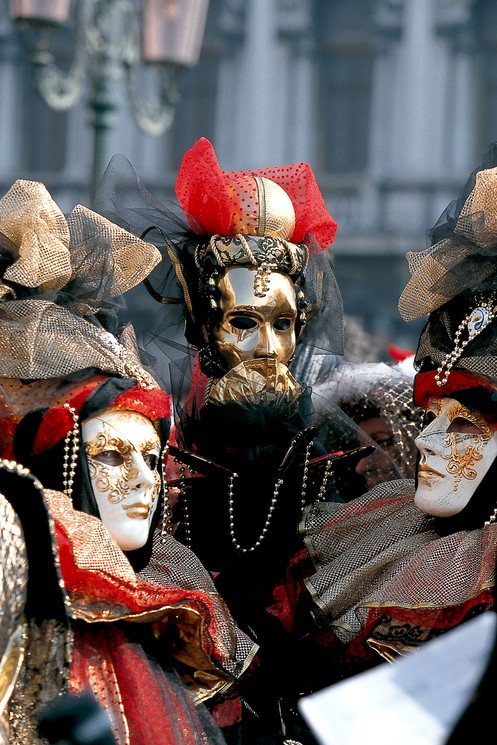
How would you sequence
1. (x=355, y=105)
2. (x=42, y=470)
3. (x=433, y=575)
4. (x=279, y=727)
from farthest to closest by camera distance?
(x=355, y=105), (x=279, y=727), (x=433, y=575), (x=42, y=470)

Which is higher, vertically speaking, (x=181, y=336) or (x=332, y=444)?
(x=181, y=336)

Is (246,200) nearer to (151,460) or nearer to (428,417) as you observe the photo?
(428,417)

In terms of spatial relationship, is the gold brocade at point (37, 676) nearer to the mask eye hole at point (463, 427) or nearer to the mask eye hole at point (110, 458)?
the mask eye hole at point (110, 458)

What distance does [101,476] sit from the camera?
2584 millimetres

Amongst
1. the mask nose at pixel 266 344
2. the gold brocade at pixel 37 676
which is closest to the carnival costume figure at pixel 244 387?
the mask nose at pixel 266 344

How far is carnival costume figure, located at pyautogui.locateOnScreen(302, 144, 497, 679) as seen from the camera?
2.72 metres

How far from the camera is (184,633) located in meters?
2.61

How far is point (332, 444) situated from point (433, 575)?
904 mm

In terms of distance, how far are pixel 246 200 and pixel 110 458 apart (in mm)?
862

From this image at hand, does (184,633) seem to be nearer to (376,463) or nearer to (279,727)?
(279,727)

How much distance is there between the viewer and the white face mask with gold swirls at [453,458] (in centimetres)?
276

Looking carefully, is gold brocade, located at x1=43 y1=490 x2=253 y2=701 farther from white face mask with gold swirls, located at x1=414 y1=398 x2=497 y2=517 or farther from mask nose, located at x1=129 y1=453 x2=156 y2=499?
white face mask with gold swirls, located at x1=414 y1=398 x2=497 y2=517

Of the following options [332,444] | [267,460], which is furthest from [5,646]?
[332,444]

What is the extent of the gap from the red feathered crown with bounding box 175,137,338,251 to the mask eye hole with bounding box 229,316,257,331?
203 millimetres
